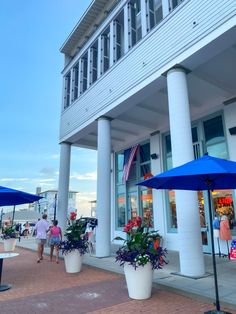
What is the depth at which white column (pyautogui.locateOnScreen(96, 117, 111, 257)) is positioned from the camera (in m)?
9.51

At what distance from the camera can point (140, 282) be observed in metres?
4.90

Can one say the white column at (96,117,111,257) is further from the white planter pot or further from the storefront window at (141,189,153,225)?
the white planter pot

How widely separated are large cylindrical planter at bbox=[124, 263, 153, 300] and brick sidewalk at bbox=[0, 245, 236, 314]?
0.44 ft

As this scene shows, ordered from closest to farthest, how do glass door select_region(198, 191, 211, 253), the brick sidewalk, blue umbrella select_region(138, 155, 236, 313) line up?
1. blue umbrella select_region(138, 155, 236, 313)
2. the brick sidewalk
3. glass door select_region(198, 191, 211, 253)

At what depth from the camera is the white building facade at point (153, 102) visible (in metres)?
6.60

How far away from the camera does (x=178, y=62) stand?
7141 mm

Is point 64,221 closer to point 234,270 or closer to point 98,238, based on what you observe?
point 98,238

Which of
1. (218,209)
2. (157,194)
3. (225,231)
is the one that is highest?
(157,194)

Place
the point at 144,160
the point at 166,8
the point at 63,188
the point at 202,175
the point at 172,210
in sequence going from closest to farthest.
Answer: the point at 202,175 → the point at 166,8 → the point at 172,210 → the point at 63,188 → the point at 144,160

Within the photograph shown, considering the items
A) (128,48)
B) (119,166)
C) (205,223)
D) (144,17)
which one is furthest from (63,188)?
(144,17)

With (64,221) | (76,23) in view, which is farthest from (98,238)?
(76,23)

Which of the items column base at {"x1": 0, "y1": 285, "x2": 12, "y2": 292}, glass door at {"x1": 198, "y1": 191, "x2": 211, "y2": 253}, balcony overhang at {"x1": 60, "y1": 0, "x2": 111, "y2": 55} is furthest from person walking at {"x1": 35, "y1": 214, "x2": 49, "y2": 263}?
balcony overhang at {"x1": 60, "y1": 0, "x2": 111, "y2": 55}

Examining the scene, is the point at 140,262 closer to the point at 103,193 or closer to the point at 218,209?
the point at 103,193

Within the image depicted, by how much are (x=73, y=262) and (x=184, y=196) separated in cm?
356
